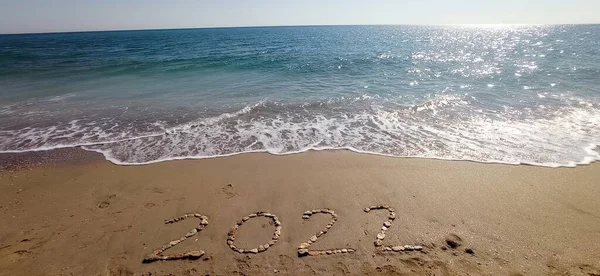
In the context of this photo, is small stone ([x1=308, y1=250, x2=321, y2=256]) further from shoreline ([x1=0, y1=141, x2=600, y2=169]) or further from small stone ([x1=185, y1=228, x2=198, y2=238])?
shoreline ([x1=0, y1=141, x2=600, y2=169])

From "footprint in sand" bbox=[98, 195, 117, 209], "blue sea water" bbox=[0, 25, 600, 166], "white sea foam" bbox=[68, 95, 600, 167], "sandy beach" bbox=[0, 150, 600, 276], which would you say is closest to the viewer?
"sandy beach" bbox=[0, 150, 600, 276]

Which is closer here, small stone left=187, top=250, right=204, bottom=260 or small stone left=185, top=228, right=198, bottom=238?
small stone left=187, top=250, right=204, bottom=260

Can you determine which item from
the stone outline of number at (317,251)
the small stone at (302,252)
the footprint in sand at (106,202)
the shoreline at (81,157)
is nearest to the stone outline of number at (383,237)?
the stone outline of number at (317,251)

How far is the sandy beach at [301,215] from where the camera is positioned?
4.18 meters

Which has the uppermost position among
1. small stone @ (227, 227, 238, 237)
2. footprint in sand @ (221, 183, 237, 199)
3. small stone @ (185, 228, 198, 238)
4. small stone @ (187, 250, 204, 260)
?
footprint in sand @ (221, 183, 237, 199)

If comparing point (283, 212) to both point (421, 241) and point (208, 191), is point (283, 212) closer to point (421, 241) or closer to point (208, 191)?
point (208, 191)

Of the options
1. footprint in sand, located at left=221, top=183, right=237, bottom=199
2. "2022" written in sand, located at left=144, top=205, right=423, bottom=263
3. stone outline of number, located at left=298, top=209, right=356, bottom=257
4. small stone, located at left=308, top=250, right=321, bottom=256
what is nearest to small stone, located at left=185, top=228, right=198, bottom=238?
"2022" written in sand, located at left=144, top=205, right=423, bottom=263

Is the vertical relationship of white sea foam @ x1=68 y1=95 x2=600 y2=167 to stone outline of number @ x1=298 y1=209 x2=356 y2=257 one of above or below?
above

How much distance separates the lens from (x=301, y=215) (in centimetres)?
521

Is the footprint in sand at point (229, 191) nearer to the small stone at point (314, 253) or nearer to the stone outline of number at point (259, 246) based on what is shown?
the stone outline of number at point (259, 246)

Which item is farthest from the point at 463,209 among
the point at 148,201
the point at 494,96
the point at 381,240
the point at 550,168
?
the point at 494,96

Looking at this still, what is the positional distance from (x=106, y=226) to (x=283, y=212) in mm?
3056

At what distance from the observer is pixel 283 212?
5316 mm

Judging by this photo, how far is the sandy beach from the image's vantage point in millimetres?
4176
